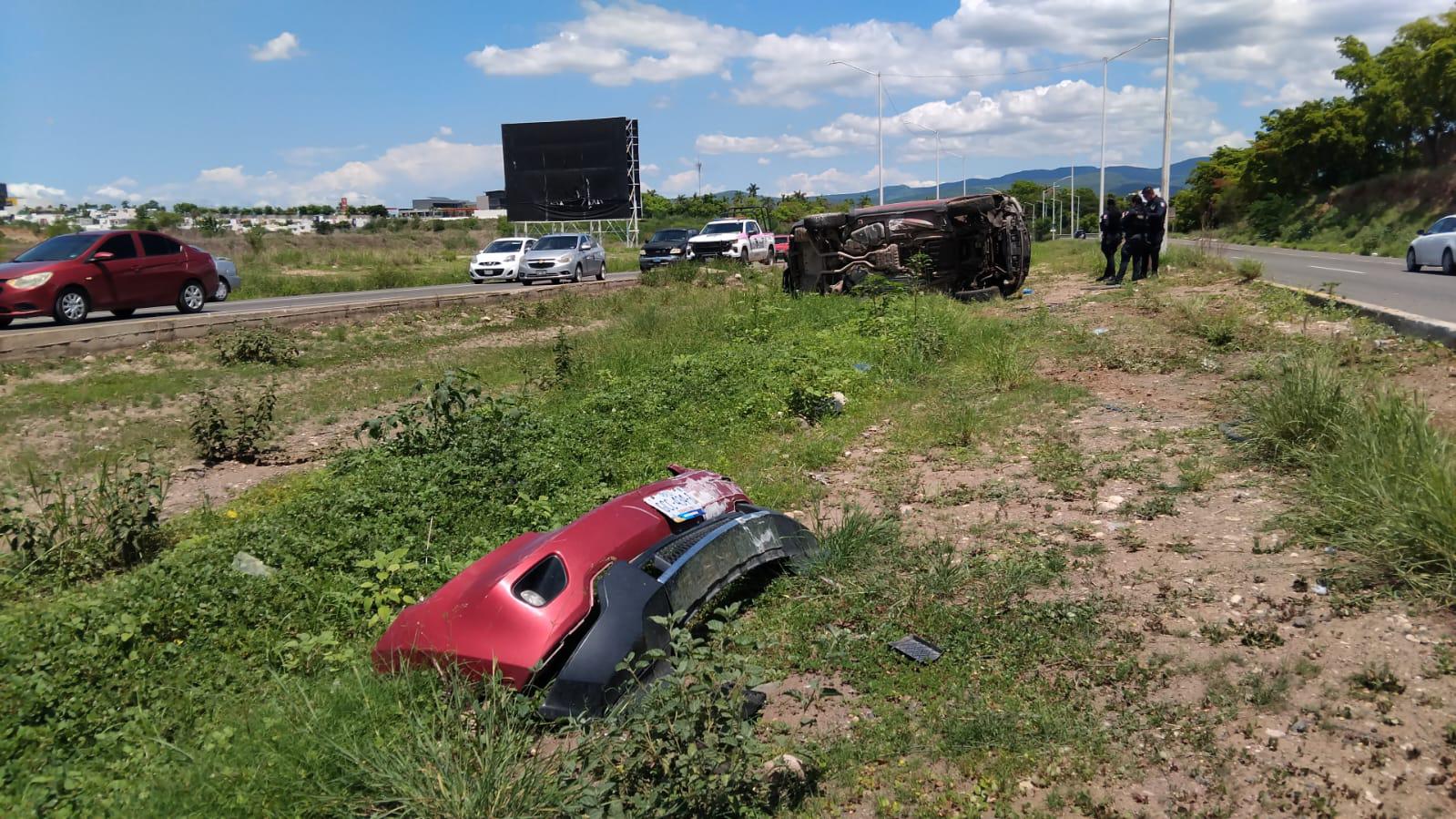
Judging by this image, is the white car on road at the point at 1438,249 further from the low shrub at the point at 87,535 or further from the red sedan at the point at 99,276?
the red sedan at the point at 99,276

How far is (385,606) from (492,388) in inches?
285

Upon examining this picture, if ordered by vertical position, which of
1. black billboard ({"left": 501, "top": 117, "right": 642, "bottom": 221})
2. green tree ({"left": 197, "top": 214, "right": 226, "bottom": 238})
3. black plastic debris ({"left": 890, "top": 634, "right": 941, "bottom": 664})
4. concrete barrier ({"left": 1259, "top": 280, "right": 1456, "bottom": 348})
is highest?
black billboard ({"left": 501, "top": 117, "right": 642, "bottom": 221})

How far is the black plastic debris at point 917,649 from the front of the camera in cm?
407

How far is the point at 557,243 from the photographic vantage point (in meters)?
30.8

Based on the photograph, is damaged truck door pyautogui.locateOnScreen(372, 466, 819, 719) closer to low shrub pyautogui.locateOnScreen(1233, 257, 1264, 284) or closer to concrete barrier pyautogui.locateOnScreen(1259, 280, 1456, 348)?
concrete barrier pyautogui.locateOnScreen(1259, 280, 1456, 348)

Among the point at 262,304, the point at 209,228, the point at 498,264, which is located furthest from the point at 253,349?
the point at 209,228

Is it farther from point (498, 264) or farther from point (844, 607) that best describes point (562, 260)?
point (844, 607)

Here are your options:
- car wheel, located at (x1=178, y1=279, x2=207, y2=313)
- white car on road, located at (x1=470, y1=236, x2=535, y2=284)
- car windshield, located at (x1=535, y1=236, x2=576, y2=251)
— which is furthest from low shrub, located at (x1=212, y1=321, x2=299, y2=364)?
white car on road, located at (x1=470, y1=236, x2=535, y2=284)

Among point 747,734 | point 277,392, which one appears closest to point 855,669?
point 747,734

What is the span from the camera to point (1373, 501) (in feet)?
Answer: 14.6

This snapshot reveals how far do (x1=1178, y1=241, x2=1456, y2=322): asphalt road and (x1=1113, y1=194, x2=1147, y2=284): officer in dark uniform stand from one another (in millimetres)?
2454

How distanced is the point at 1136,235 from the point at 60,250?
61.7ft

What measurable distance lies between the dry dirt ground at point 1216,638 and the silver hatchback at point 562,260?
23820 mm

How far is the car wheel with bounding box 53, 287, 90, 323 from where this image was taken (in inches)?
639
